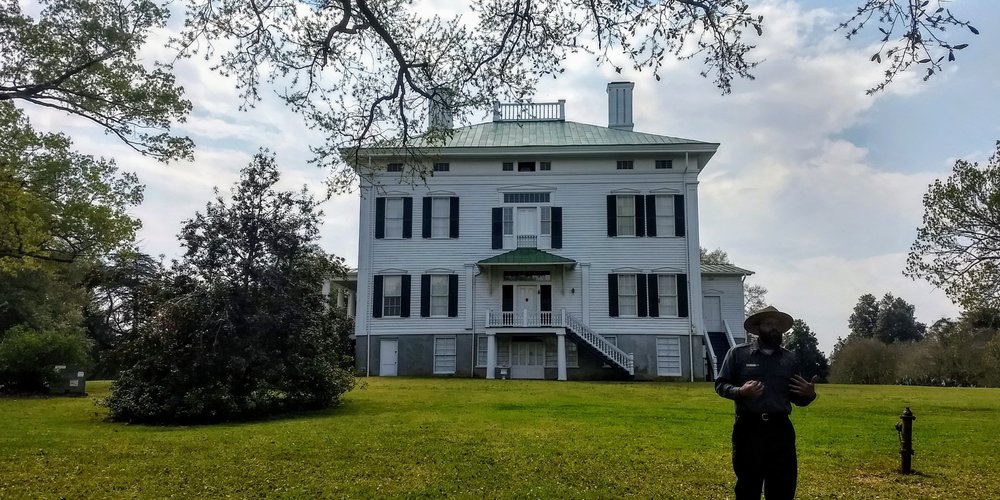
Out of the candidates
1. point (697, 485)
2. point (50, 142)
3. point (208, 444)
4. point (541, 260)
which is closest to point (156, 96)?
point (208, 444)

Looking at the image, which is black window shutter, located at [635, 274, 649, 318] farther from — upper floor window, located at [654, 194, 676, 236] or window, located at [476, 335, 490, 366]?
window, located at [476, 335, 490, 366]

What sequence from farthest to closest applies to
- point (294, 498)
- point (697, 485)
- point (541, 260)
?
point (541, 260) < point (697, 485) < point (294, 498)

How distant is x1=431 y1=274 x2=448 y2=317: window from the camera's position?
29359 millimetres

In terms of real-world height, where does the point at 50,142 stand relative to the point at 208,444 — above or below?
above

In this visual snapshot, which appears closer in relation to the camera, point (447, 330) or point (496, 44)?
point (496, 44)

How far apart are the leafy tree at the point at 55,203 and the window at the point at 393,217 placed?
10928 mm

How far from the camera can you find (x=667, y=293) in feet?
94.6

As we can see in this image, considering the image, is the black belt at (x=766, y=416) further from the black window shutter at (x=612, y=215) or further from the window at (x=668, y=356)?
the black window shutter at (x=612, y=215)

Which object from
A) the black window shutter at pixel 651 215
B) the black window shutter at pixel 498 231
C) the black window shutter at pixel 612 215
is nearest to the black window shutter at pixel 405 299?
the black window shutter at pixel 498 231

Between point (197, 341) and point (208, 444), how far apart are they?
419cm

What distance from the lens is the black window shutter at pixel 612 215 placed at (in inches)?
1147

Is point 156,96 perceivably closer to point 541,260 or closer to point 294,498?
point 294,498

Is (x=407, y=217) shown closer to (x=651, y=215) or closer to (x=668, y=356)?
(x=651, y=215)

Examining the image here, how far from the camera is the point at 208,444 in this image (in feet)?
32.8
